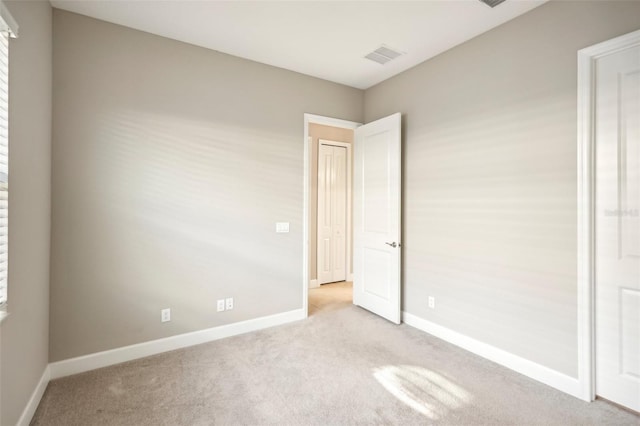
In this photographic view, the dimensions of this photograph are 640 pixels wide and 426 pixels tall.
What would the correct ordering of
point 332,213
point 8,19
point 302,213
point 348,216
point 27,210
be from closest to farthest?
1. point 8,19
2. point 27,210
3. point 302,213
4. point 332,213
5. point 348,216

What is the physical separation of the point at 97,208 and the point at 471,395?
320cm

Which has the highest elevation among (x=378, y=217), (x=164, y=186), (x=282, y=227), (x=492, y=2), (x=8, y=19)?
(x=492, y=2)

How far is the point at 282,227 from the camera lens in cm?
349

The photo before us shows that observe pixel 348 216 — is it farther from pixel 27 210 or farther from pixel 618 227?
pixel 27 210

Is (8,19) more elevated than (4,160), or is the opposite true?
(8,19)

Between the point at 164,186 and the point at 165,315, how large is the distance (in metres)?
1.18

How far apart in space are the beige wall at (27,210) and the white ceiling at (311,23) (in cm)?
66

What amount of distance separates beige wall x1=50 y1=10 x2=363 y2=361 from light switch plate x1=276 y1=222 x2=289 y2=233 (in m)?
0.07

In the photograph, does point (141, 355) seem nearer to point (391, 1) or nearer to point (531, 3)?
point (391, 1)

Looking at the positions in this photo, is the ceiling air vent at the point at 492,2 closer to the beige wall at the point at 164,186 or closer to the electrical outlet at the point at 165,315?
the beige wall at the point at 164,186

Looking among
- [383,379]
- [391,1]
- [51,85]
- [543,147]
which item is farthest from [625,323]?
[51,85]

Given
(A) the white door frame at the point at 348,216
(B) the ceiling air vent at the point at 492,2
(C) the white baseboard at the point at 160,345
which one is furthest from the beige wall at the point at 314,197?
(B) the ceiling air vent at the point at 492,2

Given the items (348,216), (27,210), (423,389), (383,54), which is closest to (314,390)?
(423,389)

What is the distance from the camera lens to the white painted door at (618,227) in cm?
194
